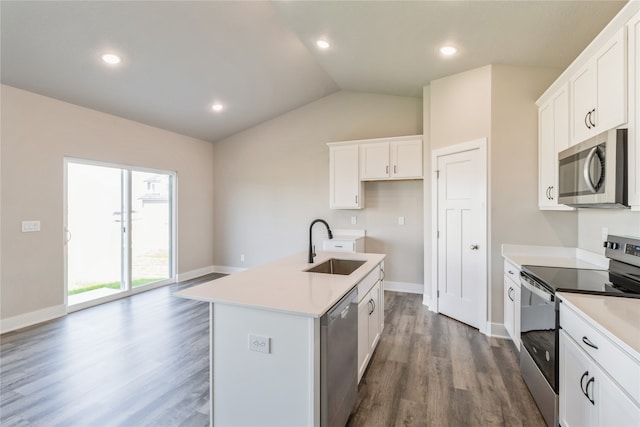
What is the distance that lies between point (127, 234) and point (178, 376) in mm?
3076

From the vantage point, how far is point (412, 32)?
2826 millimetres

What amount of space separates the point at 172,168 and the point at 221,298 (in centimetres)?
445

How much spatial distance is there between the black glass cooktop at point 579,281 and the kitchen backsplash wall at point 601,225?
355 millimetres

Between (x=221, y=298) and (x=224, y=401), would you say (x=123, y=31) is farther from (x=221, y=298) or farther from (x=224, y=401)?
(x=224, y=401)

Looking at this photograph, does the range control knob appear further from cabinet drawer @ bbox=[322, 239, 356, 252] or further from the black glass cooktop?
cabinet drawer @ bbox=[322, 239, 356, 252]

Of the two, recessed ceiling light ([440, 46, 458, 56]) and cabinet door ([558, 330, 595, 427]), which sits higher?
recessed ceiling light ([440, 46, 458, 56])

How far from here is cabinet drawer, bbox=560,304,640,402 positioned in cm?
108

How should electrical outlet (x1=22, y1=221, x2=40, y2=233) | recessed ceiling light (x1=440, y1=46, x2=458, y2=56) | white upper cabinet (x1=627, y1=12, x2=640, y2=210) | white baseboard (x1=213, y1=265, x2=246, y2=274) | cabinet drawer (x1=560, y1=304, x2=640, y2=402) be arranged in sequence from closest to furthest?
cabinet drawer (x1=560, y1=304, x2=640, y2=402), white upper cabinet (x1=627, y1=12, x2=640, y2=210), recessed ceiling light (x1=440, y1=46, x2=458, y2=56), electrical outlet (x1=22, y1=221, x2=40, y2=233), white baseboard (x1=213, y1=265, x2=246, y2=274)

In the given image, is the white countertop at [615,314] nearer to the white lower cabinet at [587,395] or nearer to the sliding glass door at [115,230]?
the white lower cabinet at [587,395]

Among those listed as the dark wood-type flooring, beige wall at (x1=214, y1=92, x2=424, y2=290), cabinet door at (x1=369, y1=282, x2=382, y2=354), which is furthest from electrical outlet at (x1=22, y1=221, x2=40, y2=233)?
cabinet door at (x1=369, y1=282, x2=382, y2=354)

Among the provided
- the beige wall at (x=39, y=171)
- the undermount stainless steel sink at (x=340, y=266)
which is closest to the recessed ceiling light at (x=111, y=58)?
the beige wall at (x=39, y=171)

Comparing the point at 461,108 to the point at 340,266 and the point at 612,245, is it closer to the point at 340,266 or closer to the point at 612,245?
the point at 612,245

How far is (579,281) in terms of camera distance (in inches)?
74.0

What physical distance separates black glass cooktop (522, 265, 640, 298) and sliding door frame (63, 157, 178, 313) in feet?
16.8
